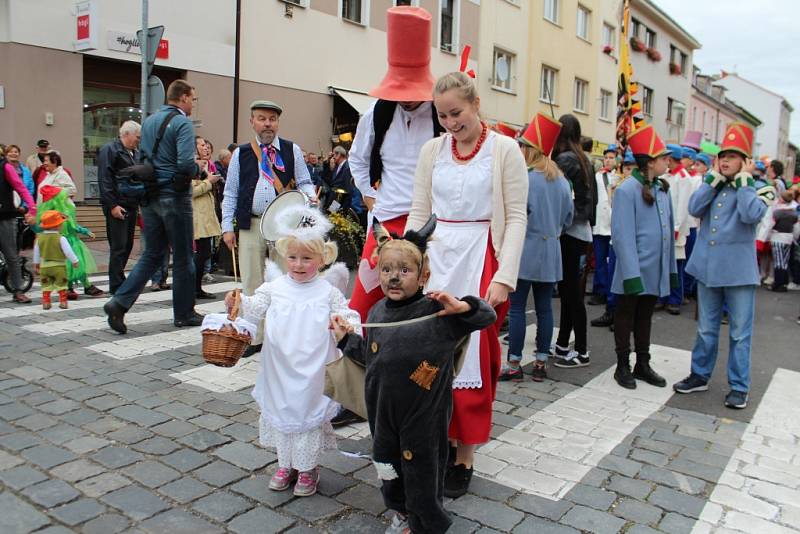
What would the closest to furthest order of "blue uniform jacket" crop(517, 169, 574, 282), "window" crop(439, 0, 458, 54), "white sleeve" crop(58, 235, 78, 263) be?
"blue uniform jacket" crop(517, 169, 574, 282), "white sleeve" crop(58, 235, 78, 263), "window" crop(439, 0, 458, 54)

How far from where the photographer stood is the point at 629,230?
528 cm

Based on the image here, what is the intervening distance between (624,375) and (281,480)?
3116mm

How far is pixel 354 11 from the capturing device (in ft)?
64.8

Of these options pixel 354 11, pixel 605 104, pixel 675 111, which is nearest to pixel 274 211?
pixel 354 11

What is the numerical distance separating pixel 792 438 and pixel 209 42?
1449cm

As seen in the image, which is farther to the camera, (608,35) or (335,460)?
(608,35)

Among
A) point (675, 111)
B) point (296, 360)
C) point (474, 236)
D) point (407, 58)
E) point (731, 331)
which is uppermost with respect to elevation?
point (675, 111)

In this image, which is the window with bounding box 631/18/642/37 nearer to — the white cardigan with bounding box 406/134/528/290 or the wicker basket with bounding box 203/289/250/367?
the white cardigan with bounding box 406/134/528/290

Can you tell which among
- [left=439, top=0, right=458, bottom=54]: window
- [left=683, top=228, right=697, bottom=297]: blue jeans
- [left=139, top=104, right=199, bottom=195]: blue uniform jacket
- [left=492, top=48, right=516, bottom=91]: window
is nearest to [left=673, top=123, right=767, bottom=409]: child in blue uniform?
[left=683, top=228, right=697, bottom=297]: blue jeans

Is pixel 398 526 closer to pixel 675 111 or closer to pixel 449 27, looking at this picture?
pixel 449 27

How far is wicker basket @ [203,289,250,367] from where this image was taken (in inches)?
120

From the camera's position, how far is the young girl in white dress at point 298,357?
325cm

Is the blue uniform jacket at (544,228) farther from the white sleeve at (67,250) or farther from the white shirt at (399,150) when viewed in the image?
the white sleeve at (67,250)

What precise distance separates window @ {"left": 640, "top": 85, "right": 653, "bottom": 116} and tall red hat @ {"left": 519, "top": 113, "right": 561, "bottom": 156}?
34.8 meters
